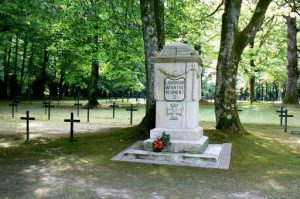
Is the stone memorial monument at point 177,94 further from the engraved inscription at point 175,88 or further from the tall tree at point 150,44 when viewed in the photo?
the tall tree at point 150,44

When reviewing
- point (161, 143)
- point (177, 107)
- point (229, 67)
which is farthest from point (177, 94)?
point (229, 67)

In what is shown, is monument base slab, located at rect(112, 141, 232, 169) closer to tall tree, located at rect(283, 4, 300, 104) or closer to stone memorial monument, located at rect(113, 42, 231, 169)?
stone memorial monument, located at rect(113, 42, 231, 169)

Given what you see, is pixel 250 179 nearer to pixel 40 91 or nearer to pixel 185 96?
pixel 185 96

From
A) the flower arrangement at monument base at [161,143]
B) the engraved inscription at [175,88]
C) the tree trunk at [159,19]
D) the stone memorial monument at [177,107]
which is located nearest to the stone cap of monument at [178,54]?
the stone memorial monument at [177,107]

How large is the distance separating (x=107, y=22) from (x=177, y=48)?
1281cm

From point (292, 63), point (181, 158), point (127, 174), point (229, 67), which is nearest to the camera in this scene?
point (127, 174)

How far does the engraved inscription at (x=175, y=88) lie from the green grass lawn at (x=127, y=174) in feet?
6.54

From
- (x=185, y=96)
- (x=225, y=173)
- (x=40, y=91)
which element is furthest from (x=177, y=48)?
(x=40, y=91)

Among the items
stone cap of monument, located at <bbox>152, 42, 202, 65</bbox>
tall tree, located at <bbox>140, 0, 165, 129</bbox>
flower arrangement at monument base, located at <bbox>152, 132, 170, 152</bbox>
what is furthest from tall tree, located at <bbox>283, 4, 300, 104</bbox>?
flower arrangement at monument base, located at <bbox>152, 132, 170, 152</bbox>

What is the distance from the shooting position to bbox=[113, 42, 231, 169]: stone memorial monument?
30.8 ft

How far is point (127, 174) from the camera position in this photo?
25.9ft

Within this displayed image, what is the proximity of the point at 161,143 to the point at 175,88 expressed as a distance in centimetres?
150

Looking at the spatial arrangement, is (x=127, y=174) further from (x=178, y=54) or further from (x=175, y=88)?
(x=178, y=54)

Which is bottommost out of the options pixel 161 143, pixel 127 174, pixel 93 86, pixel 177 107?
pixel 127 174
